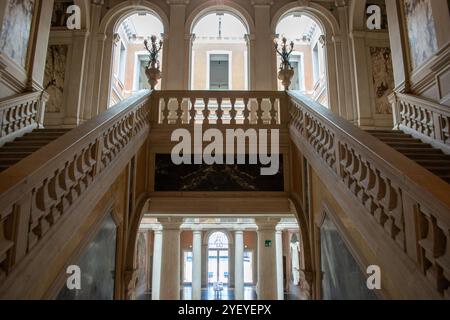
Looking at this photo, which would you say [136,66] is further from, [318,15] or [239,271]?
[239,271]

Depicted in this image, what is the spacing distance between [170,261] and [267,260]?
8.98 feet

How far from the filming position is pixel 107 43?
11.9 m

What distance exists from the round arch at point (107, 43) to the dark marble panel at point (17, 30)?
12.7 ft

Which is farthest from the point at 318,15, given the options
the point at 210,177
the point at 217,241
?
the point at 217,241

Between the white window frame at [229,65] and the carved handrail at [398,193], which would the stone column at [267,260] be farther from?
the white window frame at [229,65]

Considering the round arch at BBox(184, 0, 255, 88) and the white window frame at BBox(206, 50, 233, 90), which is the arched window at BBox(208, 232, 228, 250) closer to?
the white window frame at BBox(206, 50, 233, 90)

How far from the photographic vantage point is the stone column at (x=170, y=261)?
9.92 m

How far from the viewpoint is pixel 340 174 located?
4.35 m

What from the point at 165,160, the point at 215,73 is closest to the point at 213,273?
the point at 215,73

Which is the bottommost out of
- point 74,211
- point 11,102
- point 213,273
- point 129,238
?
point 213,273

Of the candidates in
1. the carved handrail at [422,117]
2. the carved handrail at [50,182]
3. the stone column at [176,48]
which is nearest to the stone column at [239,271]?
the stone column at [176,48]

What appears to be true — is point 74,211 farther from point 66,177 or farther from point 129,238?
point 129,238

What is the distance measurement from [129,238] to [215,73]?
46.8ft

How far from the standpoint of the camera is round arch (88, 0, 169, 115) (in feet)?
37.7
